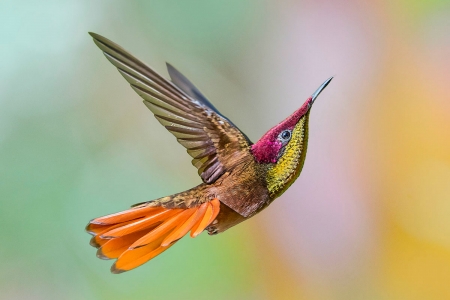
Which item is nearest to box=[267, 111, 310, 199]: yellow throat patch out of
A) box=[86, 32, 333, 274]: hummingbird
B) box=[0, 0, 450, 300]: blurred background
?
box=[86, 32, 333, 274]: hummingbird

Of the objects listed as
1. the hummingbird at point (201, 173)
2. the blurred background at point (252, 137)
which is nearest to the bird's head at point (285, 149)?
the hummingbird at point (201, 173)

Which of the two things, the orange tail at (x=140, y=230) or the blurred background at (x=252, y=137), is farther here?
the blurred background at (x=252, y=137)

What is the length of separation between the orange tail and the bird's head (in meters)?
0.06

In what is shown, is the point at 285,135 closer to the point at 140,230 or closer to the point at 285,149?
the point at 285,149

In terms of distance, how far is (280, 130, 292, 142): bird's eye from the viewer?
371 millimetres

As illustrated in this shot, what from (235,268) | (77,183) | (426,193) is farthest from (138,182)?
(426,193)

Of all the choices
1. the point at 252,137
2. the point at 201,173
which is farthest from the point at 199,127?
the point at 252,137

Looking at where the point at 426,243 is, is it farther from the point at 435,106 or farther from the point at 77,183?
the point at 77,183

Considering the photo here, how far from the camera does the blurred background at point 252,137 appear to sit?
749 mm

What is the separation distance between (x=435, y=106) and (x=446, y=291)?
1.10 feet

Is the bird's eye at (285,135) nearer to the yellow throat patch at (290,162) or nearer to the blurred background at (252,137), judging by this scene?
the yellow throat patch at (290,162)

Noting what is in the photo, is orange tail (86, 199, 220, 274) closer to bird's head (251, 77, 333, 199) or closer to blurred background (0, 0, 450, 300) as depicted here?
bird's head (251, 77, 333, 199)

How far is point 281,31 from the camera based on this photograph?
804 mm

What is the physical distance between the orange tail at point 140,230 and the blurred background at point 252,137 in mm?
422
